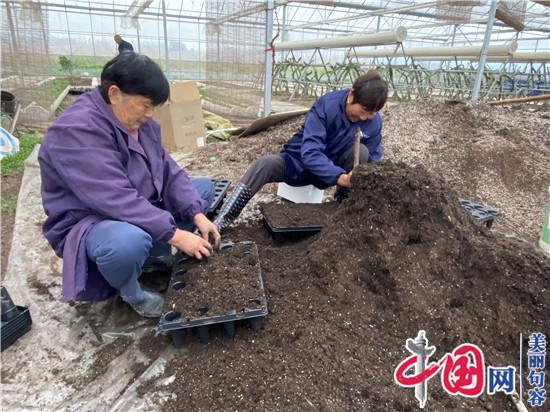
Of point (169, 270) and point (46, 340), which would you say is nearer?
point (46, 340)

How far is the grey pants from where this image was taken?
8.03ft

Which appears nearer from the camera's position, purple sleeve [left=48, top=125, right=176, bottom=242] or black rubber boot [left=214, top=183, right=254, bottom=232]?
purple sleeve [left=48, top=125, right=176, bottom=242]

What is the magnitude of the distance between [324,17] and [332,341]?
16.0 m

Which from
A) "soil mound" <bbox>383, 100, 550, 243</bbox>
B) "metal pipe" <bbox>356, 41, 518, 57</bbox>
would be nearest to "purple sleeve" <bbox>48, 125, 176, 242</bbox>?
"soil mound" <bbox>383, 100, 550, 243</bbox>

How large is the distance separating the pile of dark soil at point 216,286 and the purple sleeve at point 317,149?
722mm

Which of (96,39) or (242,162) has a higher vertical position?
(96,39)

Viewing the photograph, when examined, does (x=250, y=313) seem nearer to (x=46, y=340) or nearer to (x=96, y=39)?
(x=46, y=340)

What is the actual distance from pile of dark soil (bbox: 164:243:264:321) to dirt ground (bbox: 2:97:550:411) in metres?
0.12

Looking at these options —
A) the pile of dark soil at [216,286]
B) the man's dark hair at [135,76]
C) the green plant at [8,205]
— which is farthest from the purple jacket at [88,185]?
the green plant at [8,205]

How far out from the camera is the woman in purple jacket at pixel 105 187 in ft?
4.46

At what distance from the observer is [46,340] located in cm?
159

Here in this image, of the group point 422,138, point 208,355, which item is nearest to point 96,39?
point 422,138

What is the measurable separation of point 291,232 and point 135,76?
4.00 ft

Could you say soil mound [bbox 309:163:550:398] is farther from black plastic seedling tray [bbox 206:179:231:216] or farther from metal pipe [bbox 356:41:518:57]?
metal pipe [bbox 356:41:518:57]
